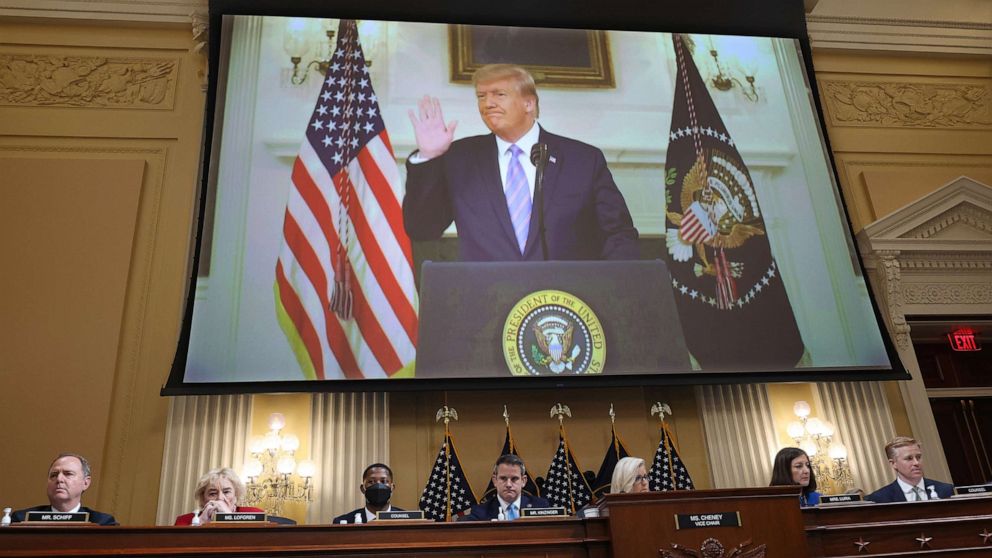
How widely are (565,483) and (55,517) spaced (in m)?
3.64

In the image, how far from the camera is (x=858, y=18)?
870 centimetres

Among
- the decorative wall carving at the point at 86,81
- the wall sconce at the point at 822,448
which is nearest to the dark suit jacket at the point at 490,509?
the wall sconce at the point at 822,448

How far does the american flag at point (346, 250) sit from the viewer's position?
6219mm

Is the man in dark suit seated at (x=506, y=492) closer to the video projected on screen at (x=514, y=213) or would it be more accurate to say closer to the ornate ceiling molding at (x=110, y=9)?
the video projected on screen at (x=514, y=213)

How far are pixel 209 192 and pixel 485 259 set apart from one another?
219cm

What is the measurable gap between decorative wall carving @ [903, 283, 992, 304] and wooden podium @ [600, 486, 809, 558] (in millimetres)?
4646

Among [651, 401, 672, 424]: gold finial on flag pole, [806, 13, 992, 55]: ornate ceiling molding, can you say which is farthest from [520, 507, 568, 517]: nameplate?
[806, 13, 992, 55]: ornate ceiling molding

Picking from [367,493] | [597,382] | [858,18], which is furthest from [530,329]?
[858,18]

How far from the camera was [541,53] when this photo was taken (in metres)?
7.75

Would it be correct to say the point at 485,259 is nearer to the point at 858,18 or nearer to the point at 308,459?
the point at 308,459

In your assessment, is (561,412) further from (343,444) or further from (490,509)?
(343,444)

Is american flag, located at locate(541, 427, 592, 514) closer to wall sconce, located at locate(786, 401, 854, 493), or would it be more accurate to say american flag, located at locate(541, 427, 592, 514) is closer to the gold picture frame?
wall sconce, located at locate(786, 401, 854, 493)

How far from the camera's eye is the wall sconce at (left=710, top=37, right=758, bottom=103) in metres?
7.79

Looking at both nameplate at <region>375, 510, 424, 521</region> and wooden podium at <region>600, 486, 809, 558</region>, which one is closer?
wooden podium at <region>600, 486, 809, 558</region>
